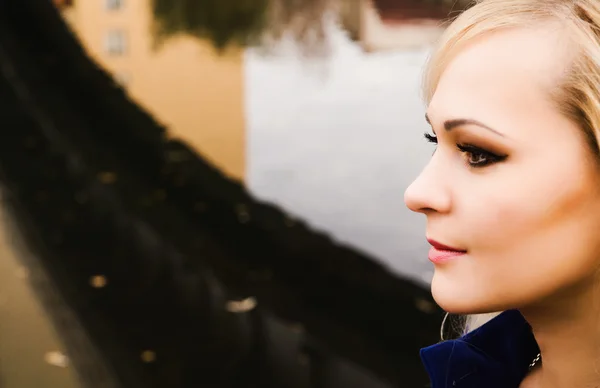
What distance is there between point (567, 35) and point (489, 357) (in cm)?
49

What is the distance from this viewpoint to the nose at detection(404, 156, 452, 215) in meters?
1.00

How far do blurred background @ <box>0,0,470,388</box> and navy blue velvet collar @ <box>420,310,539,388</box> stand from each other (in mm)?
557

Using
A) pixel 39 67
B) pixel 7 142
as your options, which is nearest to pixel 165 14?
pixel 39 67

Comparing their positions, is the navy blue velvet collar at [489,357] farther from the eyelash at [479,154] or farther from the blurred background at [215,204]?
the blurred background at [215,204]

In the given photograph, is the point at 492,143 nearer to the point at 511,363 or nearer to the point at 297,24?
the point at 511,363

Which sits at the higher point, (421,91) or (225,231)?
(225,231)

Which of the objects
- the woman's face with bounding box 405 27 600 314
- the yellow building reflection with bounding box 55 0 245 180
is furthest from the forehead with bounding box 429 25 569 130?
the yellow building reflection with bounding box 55 0 245 180

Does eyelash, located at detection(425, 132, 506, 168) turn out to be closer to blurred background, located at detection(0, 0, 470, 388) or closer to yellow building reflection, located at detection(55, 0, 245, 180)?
blurred background, located at detection(0, 0, 470, 388)

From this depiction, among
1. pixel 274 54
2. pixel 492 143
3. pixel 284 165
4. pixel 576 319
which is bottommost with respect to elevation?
pixel 576 319

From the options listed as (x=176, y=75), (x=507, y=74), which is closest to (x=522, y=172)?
(x=507, y=74)

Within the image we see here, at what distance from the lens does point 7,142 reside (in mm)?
6844

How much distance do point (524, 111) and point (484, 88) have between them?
0.06m

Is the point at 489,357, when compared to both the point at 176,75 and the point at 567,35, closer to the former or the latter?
the point at 567,35

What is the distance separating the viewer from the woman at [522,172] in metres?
0.95
